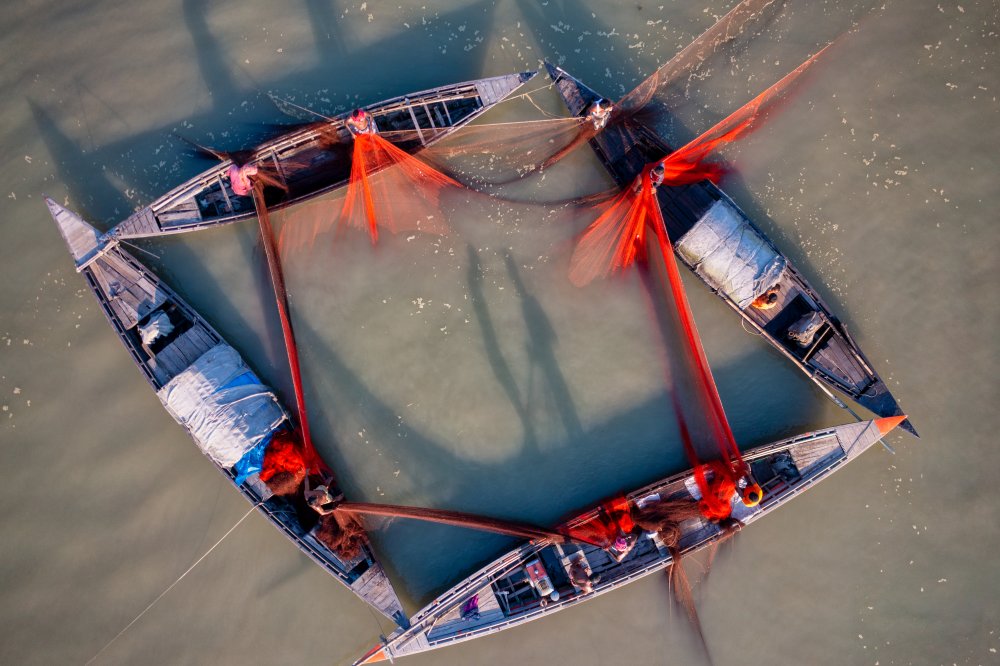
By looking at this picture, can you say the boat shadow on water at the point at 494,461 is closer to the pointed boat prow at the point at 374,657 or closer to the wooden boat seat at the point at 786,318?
the wooden boat seat at the point at 786,318

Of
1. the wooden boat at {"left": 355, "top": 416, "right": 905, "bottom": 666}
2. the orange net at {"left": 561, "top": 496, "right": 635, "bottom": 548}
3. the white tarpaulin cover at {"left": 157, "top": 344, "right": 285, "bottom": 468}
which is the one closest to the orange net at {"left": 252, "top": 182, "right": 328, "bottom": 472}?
the white tarpaulin cover at {"left": 157, "top": 344, "right": 285, "bottom": 468}

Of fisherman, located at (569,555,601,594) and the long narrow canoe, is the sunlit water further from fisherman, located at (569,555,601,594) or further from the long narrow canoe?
fisherman, located at (569,555,601,594)

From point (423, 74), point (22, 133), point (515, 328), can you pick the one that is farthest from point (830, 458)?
point (22, 133)

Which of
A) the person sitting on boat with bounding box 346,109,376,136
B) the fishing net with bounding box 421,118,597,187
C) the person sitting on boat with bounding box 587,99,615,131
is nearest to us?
the person sitting on boat with bounding box 346,109,376,136

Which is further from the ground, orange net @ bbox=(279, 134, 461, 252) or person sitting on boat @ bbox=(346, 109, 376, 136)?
person sitting on boat @ bbox=(346, 109, 376, 136)

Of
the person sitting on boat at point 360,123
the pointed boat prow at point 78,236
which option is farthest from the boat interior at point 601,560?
the pointed boat prow at point 78,236

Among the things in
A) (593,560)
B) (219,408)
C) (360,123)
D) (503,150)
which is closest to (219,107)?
(360,123)
